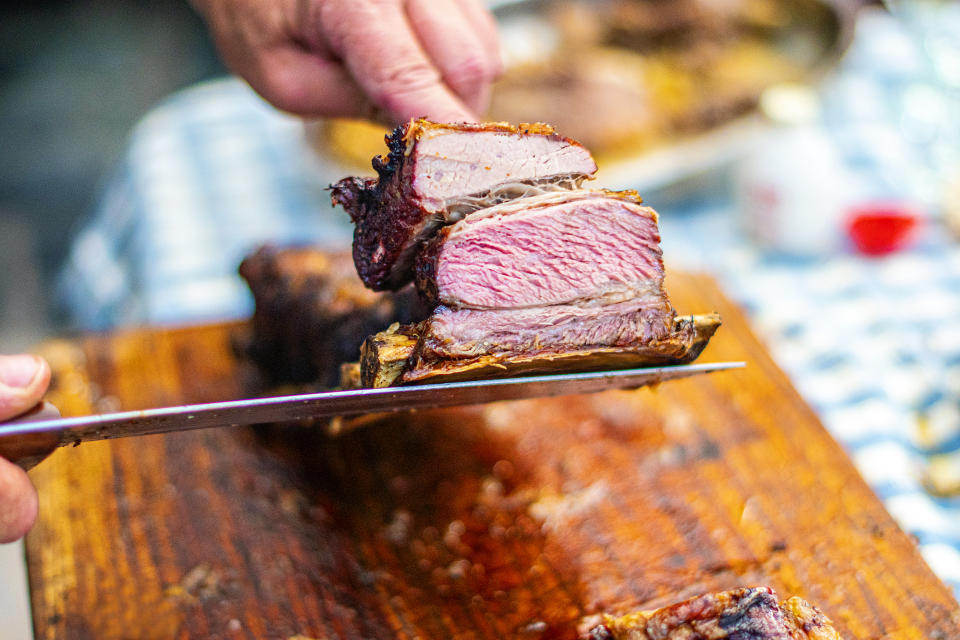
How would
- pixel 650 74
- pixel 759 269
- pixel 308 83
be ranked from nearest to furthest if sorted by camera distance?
1. pixel 308 83
2. pixel 759 269
3. pixel 650 74

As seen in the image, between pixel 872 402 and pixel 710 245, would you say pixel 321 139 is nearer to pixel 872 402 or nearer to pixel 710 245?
pixel 710 245

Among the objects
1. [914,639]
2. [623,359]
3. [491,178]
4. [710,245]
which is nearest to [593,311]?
[623,359]

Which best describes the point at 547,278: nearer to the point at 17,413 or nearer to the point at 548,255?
the point at 548,255

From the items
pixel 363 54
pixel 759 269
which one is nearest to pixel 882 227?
pixel 759 269

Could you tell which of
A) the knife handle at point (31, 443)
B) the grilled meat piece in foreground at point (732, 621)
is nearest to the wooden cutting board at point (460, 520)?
the grilled meat piece in foreground at point (732, 621)

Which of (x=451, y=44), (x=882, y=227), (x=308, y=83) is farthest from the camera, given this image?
(x=882, y=227)

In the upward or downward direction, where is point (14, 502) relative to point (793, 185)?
downward

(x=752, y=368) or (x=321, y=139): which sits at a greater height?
(x=752, y=368)
